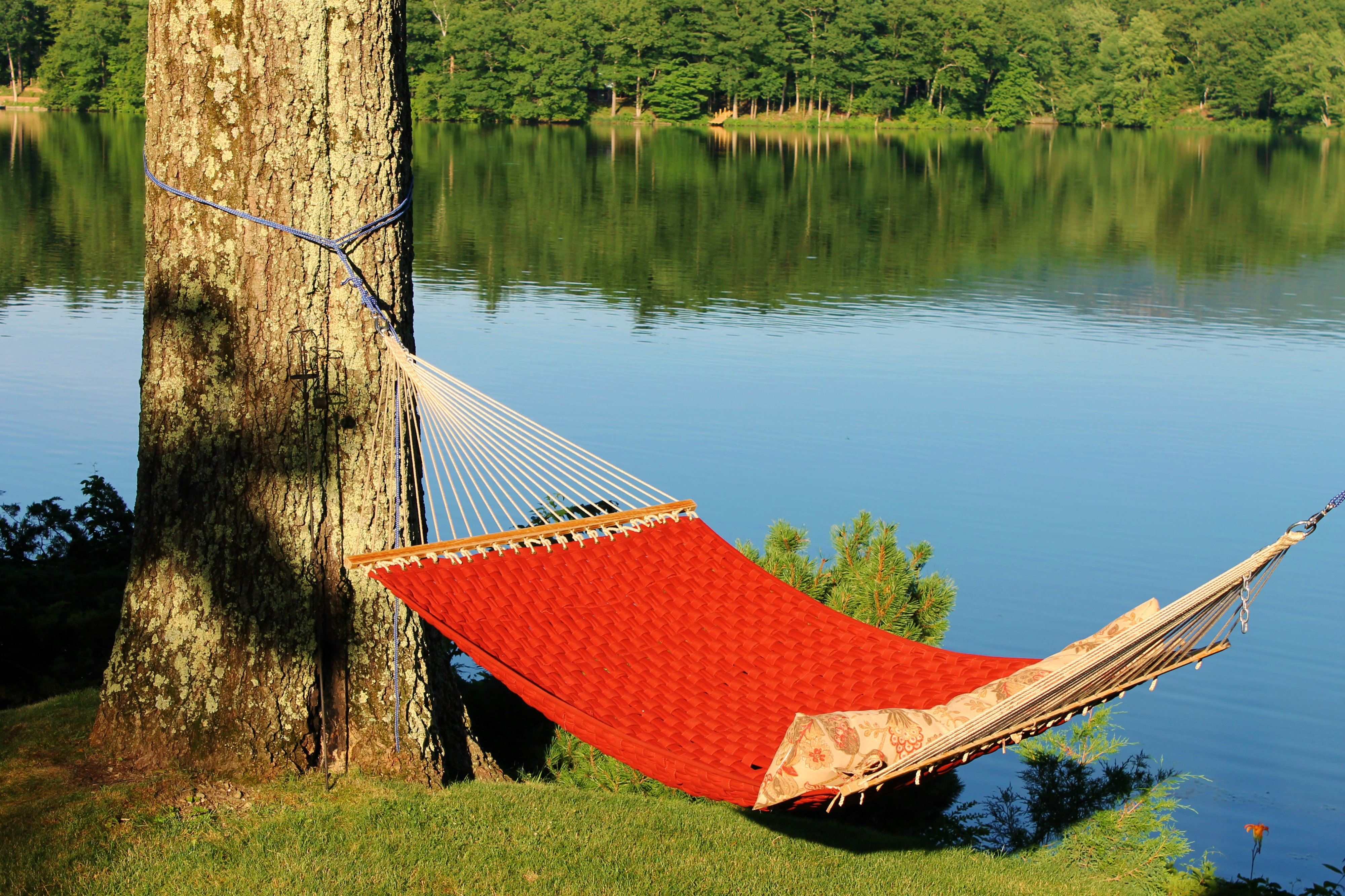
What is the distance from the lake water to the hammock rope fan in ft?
5.81

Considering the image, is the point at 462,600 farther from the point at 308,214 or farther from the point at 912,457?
the point at 912,457

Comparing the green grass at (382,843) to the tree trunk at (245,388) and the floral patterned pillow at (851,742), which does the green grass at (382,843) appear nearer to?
the tree trunk at (245,388)

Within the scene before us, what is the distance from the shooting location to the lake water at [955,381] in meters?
5.50

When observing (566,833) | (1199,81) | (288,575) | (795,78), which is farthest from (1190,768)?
(1199,81)

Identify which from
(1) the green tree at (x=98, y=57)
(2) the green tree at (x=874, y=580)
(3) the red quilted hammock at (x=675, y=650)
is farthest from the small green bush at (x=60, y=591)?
(1) the green tree at (x=98, y=57)

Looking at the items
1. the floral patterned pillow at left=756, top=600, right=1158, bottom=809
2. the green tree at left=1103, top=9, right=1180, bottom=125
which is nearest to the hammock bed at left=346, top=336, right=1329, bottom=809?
the floral patterned pillow at left=756, top=600, right=1158, bottom=809

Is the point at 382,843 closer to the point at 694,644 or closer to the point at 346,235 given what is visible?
the point at 694,644

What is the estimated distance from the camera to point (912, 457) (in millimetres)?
7828

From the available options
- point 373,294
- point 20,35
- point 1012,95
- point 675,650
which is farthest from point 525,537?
point 1012,95

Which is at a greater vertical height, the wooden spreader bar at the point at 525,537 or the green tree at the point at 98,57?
the green tree at the point at 98,57

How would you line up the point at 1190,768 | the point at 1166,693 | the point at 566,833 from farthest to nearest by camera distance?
the point at 1166,693 → the point at 1190,768 → the point at 566,833

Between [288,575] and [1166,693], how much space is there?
3815mm

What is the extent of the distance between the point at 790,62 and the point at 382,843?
43763mm

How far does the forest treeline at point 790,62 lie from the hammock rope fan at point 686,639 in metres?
39.4
